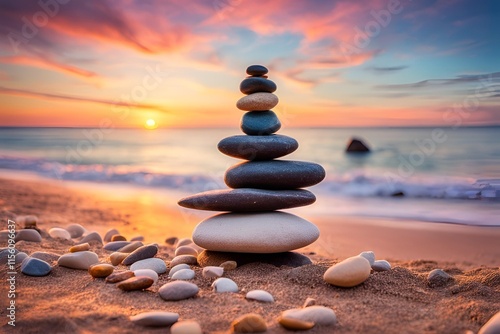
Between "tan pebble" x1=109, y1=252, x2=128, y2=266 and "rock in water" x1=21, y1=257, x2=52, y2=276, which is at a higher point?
"tan pebble" x1=109, y1=252, x2=128, y2=266

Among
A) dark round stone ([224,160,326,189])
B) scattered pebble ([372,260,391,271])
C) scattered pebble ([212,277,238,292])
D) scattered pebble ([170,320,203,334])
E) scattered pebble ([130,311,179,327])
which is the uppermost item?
dark round stone ([224,160,326,189])

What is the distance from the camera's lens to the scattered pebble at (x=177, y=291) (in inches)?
111

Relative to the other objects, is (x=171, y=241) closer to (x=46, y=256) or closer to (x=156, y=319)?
(x=46, y=256)

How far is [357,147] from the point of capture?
17.2 m

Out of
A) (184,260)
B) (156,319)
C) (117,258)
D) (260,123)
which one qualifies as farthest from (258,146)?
(156,319)

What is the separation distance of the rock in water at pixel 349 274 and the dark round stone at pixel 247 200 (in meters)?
0.99

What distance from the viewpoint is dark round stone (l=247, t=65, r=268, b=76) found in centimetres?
421

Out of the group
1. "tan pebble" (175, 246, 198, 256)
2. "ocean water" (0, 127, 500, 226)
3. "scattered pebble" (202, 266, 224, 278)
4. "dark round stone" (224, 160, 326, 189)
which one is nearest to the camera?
"scattered pebble" (202, 266, 224, 278)

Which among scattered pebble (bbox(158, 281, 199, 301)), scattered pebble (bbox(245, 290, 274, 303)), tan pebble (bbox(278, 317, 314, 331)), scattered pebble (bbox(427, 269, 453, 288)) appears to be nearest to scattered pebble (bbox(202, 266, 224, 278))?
scattered pebble (bbox(158, 281, 199, 301))

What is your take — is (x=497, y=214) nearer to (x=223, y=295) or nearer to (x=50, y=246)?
(x=223, y=295)

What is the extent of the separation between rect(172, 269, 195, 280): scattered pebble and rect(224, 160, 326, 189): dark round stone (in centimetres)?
102

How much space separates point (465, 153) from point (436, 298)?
1016 cm

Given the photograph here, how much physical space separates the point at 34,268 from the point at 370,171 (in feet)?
31.6

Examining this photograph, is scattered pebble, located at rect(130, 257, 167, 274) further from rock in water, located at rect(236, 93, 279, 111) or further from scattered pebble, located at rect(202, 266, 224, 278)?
rock in water, located at rect(236, 93, 279, 111)
